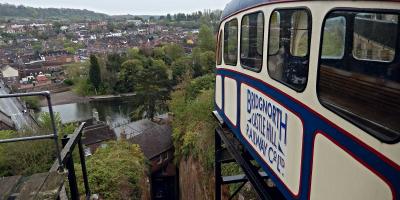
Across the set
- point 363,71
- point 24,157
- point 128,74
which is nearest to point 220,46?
point 363,71

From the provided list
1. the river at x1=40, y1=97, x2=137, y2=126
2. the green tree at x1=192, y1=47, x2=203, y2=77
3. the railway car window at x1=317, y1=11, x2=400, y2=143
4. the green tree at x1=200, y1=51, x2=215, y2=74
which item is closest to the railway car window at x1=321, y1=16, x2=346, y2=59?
the railway car window at x1=317, y1=11, x2=400, y2=143

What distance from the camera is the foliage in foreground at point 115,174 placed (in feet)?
50.4

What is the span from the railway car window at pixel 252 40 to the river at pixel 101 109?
41.2 meters

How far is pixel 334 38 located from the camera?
9.33 ft

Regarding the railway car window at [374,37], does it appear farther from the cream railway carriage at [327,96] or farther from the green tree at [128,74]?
the green tree at [128,74]

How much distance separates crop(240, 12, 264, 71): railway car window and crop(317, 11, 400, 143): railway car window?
152 centimetres

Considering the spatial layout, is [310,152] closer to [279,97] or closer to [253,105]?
[279,97]

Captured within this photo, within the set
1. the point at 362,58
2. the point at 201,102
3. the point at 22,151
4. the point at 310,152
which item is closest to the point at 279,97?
the point at 310,152

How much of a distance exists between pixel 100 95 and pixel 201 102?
39557mm

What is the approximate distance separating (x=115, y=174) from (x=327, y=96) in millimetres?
14437

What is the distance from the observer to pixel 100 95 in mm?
55500

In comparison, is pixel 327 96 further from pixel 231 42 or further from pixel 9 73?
pixel 9 73

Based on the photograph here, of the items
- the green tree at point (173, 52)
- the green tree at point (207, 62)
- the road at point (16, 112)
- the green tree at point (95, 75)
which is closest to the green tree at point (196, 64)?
the green tree at point (207, 62)

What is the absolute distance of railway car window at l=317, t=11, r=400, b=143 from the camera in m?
2.20
